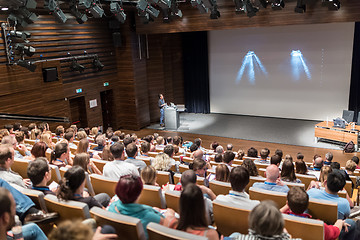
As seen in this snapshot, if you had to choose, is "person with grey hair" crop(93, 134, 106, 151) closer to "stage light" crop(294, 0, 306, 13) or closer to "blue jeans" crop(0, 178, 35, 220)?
"blue jeans" crop(0, 178, 35, 220)

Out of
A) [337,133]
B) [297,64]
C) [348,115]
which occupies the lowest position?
[337,133]

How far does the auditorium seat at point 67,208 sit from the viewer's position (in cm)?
256

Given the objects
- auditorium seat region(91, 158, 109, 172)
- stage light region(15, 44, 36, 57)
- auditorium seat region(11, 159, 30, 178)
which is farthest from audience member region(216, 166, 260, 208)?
stage light region(15, 44, 36, 57)

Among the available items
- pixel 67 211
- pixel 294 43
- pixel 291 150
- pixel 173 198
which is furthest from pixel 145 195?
pixel 294 43

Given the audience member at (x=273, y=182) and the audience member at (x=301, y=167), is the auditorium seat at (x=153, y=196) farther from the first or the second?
the audience member at (x=301, y=167)

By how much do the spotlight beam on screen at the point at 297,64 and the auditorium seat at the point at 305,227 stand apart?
1055 centimetres

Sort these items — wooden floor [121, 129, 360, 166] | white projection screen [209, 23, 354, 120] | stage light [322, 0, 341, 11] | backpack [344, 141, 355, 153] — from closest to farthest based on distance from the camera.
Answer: stage light [322, 0, 341, 11], wooden floor [121, 129, 360, 166], backpack [344, 141, 355, 153], white projection screen [209, 23, 354, 120]

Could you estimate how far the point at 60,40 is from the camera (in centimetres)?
1018

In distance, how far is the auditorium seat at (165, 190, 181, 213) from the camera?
315 cm

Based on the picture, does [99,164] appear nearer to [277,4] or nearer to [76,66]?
[277,4]

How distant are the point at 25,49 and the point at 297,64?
9.02 meters

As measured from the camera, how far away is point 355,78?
36.9 ft

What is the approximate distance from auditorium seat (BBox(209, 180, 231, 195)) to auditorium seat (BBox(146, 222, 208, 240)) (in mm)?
1447

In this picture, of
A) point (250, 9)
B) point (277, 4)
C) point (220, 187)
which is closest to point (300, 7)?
point (277, 4)
